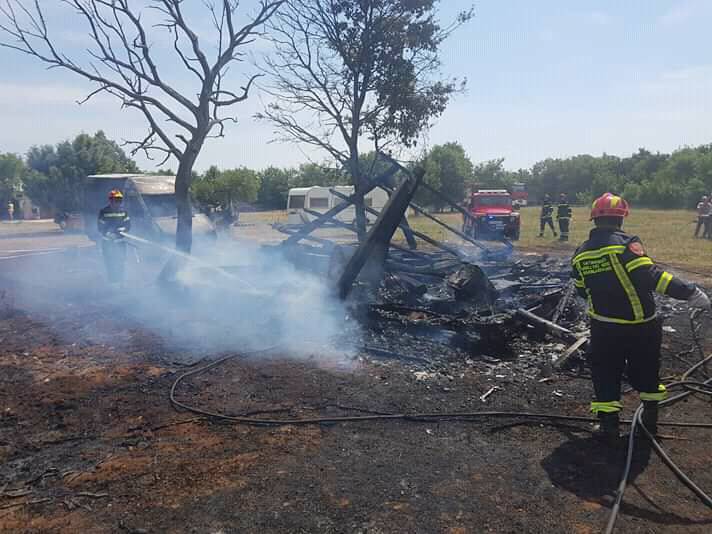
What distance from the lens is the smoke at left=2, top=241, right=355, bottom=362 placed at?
284 inches

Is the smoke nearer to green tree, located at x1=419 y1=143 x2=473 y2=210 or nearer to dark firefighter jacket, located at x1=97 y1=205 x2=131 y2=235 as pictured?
dark firefighter jacket, located at x1=97 y1=205 x2=131 y2=235

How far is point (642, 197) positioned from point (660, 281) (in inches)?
2189

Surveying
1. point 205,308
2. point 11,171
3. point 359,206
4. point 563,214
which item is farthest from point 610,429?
point 11,171

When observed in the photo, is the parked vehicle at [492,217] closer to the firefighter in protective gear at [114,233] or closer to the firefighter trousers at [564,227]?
the firefighter trousers at [564,227]

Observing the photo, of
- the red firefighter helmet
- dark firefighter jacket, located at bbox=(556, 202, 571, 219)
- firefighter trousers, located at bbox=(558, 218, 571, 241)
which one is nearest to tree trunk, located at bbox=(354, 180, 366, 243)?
the red firefighter helmet

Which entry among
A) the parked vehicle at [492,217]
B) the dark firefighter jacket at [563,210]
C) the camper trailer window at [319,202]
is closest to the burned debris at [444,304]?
the parked vehicle at [492,217]

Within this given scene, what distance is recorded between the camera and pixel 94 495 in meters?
3.51

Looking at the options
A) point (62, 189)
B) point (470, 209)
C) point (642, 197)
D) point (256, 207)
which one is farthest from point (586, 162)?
point (62, 189)

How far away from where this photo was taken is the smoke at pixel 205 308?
23.6 ft

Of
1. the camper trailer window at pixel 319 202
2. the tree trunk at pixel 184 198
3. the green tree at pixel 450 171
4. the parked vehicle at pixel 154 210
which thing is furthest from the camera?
the green tree at pixel 450 171

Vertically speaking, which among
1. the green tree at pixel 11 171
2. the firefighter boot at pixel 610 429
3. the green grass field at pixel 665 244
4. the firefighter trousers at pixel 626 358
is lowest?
the firefighter boot at pixel 610 429

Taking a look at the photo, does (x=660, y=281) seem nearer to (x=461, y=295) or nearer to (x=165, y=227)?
(x=461, y=295)

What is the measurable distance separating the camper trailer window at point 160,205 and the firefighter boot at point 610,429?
13.9 meters

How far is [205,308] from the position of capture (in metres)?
8.97
